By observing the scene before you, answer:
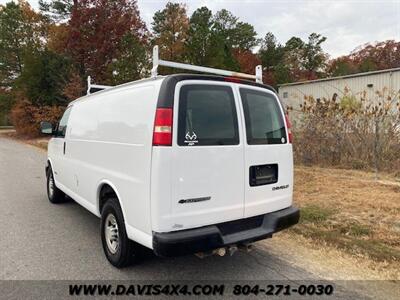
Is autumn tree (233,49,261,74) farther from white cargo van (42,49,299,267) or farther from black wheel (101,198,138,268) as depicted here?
black wheel (101,198,138,268)

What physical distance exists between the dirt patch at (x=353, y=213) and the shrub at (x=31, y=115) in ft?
81.5

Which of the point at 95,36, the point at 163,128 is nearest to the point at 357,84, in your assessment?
the point at 95,36

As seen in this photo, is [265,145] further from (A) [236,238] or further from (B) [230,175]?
(A) [236,238]

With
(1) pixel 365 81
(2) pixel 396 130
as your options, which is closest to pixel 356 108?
(2) pixel 396 130

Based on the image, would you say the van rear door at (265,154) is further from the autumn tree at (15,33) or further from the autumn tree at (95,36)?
the autumn tree at (15,33)

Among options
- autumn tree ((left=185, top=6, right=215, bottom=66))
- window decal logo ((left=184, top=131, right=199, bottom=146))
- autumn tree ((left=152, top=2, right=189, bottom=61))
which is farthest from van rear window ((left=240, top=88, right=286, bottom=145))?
autumn tree ((left=152, top=2, right=189, bottom=61))

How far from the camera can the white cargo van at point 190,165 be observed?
2951mm

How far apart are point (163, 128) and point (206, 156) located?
0.50m

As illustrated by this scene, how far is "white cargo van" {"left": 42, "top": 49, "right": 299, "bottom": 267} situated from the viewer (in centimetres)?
295

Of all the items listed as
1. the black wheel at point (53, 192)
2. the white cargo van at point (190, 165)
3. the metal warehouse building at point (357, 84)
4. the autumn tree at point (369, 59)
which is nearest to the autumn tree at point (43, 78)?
the metal warehouse building at point (357, 84)

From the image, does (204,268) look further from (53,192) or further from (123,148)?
(53,192)

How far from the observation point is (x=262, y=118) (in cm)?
369

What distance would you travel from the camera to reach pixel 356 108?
357 inches

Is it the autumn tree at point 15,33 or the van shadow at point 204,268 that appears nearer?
the van shadow at point 204,268
